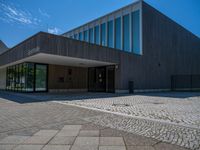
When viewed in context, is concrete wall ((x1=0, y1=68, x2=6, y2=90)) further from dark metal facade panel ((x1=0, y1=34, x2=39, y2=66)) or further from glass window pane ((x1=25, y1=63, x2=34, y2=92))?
glass window pane ((x1=25, y1=63, x2=34, y2=92))

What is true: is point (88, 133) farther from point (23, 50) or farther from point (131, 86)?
point (131, 86)

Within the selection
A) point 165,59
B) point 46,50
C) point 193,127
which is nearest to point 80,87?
point 46,50

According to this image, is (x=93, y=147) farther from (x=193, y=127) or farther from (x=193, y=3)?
(x=193, y=3)

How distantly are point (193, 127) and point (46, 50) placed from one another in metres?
9.73

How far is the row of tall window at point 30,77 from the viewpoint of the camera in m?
15.7

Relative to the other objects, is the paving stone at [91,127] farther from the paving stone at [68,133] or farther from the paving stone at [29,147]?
the paving stone at [29,147]

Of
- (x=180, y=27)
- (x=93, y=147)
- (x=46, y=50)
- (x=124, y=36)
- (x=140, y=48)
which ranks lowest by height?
(x=93, y=147)

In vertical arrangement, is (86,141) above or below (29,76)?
below

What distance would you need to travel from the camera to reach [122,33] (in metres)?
21.3

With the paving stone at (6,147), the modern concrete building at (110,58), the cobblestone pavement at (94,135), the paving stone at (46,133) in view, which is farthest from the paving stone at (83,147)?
the modern concrete building at (110,58)

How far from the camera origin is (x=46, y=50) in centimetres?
1136

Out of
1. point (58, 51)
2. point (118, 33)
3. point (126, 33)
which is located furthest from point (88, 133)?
point (118, 33)

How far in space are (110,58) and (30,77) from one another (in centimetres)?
778

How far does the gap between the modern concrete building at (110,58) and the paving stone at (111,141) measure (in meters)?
9.02
